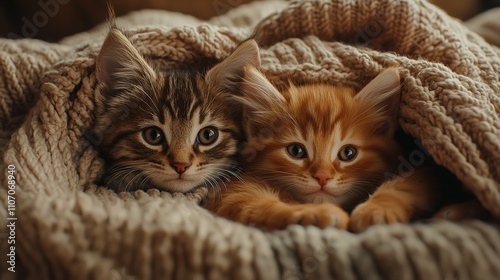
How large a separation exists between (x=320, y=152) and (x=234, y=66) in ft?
1.18

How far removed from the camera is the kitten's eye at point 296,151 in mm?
1130

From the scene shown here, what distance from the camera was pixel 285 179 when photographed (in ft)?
3.65

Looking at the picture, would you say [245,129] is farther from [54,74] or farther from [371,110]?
[54,74]

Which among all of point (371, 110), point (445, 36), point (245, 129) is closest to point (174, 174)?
point (245, 129)

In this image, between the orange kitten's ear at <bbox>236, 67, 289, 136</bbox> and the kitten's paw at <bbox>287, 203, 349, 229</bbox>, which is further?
the orange kitten's ear at <bbox>236, 67, 289, 136</bbox>

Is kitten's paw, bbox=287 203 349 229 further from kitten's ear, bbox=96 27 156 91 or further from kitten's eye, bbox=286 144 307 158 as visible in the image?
kitten's ear, bbox=96 27 156 91

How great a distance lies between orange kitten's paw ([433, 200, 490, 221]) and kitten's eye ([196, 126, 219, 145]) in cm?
60

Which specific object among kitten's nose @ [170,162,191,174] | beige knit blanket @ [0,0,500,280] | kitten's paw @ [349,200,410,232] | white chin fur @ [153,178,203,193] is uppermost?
beige knit blanket @ [0,0,500,280]

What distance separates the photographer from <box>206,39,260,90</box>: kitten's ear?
1157 millimetres

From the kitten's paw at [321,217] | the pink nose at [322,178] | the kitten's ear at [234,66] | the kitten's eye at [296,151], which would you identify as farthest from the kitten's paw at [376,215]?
the kitten's ear at [234,66]

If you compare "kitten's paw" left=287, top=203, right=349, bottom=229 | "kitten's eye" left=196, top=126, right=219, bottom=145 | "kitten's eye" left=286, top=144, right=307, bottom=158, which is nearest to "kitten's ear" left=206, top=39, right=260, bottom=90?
"kitten's eye" left=196, top=126, right=219, bottom=145

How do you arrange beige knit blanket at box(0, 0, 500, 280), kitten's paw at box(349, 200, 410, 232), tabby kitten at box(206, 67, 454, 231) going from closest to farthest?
beige knit blanket at box(0, 0, 500, 280) < kitten's paw at box(349, 200, 410, 232) < tabby kitten at box(206, 67, 454, 231)

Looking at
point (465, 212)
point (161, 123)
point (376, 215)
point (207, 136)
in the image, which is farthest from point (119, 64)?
point (465, 212)

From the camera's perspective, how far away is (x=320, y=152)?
3.57 ft
